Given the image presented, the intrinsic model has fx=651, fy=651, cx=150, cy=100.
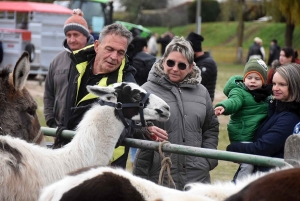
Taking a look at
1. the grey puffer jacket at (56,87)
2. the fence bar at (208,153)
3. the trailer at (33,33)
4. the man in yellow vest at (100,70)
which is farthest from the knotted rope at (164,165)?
the trailer at (33,33)

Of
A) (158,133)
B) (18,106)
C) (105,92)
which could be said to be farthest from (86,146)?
(18,106)

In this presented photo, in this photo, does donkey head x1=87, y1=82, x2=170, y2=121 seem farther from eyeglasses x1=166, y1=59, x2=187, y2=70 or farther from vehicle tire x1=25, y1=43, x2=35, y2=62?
vehicle tire x1=25, y1=43, x2=35, y2=62

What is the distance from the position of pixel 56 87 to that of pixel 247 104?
88.1 inches

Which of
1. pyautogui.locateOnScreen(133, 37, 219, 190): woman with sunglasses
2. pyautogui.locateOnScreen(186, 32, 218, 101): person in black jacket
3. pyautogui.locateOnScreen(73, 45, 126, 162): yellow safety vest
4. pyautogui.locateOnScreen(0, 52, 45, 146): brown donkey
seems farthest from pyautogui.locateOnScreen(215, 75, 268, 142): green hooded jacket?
pyautogui.locateOnScreen(186, 32, 218, 101): person in black jacket

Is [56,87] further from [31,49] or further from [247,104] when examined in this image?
[31,49]

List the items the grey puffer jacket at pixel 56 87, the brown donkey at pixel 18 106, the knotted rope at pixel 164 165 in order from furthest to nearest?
the grey puffer jacket at pixel 56 87 < the brown donkey at pixel 18 106 < the knotted rope at pixel 164 165

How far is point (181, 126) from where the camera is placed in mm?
5215

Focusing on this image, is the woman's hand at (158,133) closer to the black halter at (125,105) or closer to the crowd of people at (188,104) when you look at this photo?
the crowd of people at (188,104)

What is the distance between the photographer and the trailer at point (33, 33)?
76.5 ft

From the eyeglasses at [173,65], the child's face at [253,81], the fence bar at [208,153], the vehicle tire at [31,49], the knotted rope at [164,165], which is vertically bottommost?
the vehicle tire at [31,49]

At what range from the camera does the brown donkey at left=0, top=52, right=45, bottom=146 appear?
5.19 metres

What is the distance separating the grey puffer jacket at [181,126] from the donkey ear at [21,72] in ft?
3.23

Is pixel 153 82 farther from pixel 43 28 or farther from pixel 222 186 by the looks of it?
pixel 43 28

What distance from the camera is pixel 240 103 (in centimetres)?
541
